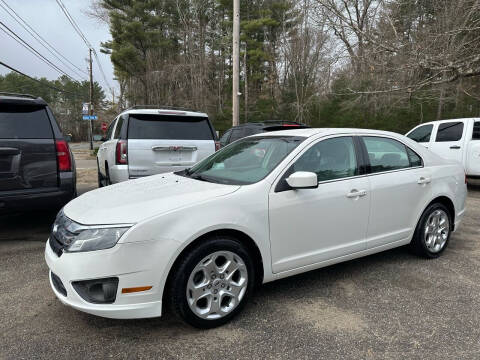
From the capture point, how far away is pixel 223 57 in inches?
950

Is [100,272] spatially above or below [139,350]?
above

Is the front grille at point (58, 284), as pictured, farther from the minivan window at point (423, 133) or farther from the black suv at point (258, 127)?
the minivan window at point (423, 133)

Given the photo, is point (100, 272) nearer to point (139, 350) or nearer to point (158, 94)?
point (139, 350)

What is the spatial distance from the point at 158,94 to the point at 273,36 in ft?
28.8

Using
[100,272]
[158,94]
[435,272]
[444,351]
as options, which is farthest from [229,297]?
[158,94]

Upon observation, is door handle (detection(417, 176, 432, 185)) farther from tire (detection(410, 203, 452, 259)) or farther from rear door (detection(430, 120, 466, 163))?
rear door (detection(430, 120, 466, 163))

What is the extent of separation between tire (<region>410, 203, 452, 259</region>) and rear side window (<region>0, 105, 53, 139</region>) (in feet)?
14.8

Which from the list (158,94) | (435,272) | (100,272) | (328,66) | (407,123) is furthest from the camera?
(158,94)

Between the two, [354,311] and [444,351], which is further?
[354,311]

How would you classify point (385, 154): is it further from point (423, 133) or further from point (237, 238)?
point (423, 133)

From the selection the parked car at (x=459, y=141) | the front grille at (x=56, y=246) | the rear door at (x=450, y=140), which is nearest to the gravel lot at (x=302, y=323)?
Result: the front grille at (x=56, y=246)

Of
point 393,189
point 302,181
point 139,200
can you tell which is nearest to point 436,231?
point 393,189

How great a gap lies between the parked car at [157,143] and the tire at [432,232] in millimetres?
3254

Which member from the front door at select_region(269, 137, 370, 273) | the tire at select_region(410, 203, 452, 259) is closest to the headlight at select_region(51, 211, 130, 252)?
the front door at select_region(269, 137, 370, 273)
